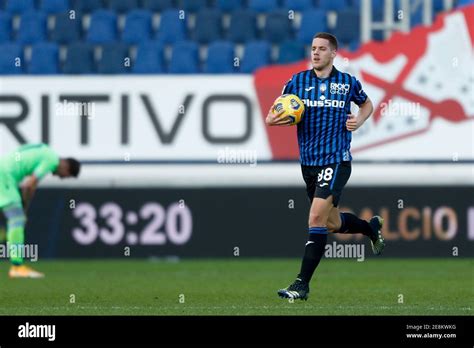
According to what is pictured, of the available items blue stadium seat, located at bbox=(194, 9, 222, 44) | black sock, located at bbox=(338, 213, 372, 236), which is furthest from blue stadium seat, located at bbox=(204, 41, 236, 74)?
black sock, located at bbox=(338, 213, 372, 236)

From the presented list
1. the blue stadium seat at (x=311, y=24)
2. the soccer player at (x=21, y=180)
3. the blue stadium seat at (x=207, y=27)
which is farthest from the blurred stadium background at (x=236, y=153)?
the soccer player at (x=21, y=180)

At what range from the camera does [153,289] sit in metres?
12.5

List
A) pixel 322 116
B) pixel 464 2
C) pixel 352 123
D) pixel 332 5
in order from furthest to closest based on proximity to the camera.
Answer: pixel 332 5 < pixel 464 2 < pixel 322 116 < pixel 352 123

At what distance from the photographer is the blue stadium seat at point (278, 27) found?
59.6 feet

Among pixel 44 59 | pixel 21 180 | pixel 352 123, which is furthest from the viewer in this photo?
pixel 44 59

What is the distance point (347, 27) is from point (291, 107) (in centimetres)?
765

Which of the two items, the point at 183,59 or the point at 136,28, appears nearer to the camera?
the point at 183,59

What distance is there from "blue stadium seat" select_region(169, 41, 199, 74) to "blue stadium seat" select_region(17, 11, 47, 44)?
1.92 metres

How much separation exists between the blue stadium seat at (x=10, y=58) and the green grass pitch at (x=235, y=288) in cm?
267

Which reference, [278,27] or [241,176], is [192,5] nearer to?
[278,27]

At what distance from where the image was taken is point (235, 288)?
41.1 feet

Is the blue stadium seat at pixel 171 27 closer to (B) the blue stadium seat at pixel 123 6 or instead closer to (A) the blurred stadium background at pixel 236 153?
(B) the blue stadium seat at pixel 123 6

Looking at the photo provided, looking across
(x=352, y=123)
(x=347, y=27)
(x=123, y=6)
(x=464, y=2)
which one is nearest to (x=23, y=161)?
(x=123, y=6)

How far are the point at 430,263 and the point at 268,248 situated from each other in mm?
2029
